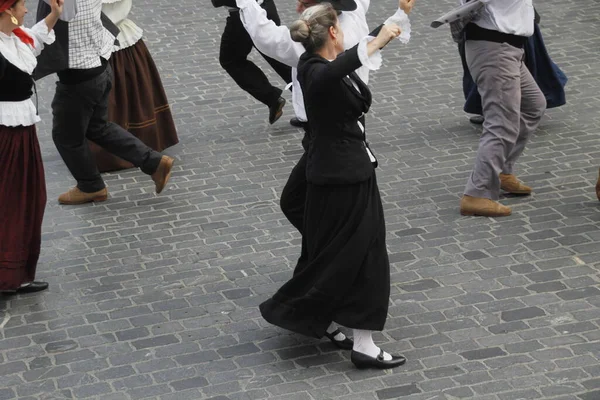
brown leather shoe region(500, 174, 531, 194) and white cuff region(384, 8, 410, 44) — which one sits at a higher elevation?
white cuff region(384, 8, 410, 44)

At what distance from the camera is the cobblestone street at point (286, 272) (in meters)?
5.74

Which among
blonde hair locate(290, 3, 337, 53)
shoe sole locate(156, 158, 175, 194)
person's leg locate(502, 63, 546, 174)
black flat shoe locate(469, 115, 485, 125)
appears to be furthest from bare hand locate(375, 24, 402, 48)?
black flat shoe locate(469, 115, 485, 125)

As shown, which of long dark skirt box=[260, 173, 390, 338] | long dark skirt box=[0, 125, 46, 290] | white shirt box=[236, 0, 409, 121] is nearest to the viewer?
long dark skirt box=[260, 173, 390, 338]

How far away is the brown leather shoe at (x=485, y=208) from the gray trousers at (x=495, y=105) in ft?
0.11

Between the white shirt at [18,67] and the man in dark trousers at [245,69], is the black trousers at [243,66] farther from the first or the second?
the white shirt at [18,67]

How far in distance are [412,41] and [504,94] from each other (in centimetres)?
420

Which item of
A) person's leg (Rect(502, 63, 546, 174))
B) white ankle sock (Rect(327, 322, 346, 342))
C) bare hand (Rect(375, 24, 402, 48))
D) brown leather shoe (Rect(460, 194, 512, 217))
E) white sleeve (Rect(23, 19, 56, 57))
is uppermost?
bare hand (Rect(375, 24, 402, 48))

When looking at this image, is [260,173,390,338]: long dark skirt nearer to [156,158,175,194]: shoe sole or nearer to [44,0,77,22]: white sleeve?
[156,158,175,194]: shoe sole

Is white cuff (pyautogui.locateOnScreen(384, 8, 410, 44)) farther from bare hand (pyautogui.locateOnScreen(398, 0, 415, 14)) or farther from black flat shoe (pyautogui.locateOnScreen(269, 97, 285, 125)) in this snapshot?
black flat shoe (pyautogui.locateOnScreen(269, 97, 285, 125))

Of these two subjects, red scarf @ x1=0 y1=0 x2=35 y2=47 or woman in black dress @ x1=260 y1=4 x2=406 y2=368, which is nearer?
woman in black dress @ x1=260 y1=4 x2=406 y2=368

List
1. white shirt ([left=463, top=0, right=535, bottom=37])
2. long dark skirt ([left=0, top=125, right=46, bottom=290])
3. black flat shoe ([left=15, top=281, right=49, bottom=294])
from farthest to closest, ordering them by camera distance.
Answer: white shirt ([left=463, top=0, right=535, bottom=37]) → black flat shoe ([left=15, top=281, right=49, bottom=294]) → long dark skirt ([left=0, top=125, right=46, bottom=290])

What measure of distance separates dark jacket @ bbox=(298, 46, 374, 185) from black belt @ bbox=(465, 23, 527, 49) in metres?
2.08

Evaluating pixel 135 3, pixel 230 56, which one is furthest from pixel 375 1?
pixel 230 56

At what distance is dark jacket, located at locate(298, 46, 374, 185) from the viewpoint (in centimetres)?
548
